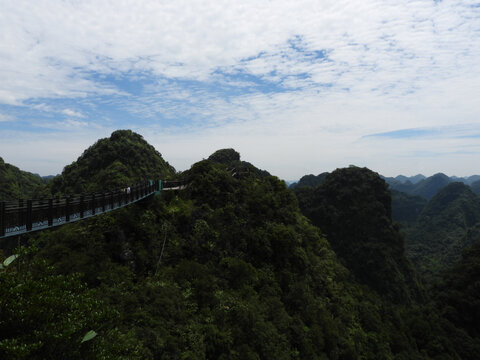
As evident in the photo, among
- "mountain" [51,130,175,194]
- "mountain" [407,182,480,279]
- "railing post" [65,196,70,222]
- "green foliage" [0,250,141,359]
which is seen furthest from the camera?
"mountain" [407,182,480,279]

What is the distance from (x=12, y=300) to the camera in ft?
21.4

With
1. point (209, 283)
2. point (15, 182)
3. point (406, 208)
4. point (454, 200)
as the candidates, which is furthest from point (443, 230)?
point (15, 182)

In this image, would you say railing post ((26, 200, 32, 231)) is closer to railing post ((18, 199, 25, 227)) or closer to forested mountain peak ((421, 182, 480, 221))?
railing post ((18, 199, 25, 227))

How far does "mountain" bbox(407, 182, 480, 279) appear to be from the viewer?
238 feet

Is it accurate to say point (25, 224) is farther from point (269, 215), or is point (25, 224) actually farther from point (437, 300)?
point (437, 300)

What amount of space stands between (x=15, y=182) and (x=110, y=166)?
3520 centimetres

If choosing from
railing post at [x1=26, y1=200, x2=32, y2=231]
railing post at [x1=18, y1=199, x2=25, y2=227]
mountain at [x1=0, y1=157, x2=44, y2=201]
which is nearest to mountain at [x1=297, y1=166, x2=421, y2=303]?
railing post at [x1=26, y1=200, x2=32, y2=231]

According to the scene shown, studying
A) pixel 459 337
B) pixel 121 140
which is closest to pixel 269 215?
pixel 459 337

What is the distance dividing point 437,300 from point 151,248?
1777 inches

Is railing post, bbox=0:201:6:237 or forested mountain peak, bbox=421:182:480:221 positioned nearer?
railing post, bbox=0:201:6:237

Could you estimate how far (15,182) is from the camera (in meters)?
58.1

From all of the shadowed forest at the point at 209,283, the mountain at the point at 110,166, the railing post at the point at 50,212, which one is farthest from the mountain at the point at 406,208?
the railing post at the point at 50,212

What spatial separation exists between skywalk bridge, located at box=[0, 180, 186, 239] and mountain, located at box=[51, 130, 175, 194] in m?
21.0

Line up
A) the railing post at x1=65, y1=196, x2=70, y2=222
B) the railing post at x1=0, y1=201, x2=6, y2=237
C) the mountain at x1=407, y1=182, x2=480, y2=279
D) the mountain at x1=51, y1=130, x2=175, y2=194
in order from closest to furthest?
1. the railing post at x1=0, y1=201, x2=6, y2=237
2. the railing post at x1=65, y1=196, x2=70, y2=222
3. the mountain at x1=51, y1=130, x2=175, y2=194
4. the mountain at x1=407, y1=182, x2=480, y2=279
